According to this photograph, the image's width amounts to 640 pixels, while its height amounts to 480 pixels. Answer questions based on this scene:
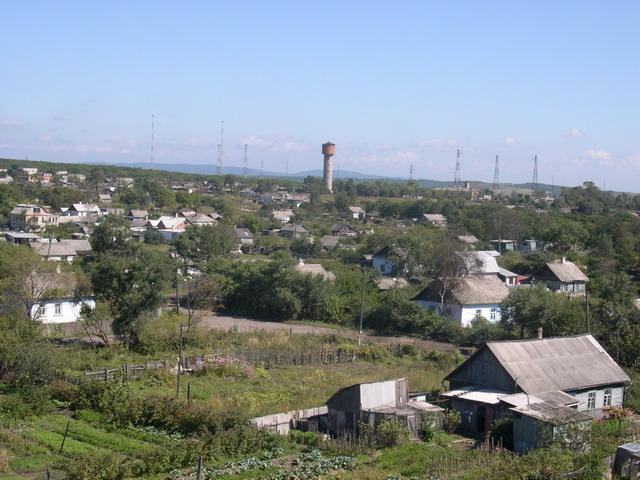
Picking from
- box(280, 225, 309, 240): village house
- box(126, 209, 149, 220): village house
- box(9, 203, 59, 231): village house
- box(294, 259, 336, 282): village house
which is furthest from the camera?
box(126, 209, 149, 220): village house

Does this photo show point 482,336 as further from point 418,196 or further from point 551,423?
point 418,196

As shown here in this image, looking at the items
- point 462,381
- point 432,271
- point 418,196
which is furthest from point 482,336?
point 418,196

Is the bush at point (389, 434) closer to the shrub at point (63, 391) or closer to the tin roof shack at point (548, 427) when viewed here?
the tin roof shack at point (548, 427)

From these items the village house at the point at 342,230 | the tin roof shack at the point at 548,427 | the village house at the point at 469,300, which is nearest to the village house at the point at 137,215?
the village house at the point at 342,230

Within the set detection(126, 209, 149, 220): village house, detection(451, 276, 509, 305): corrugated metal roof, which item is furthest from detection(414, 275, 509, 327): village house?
detection(126, 209, 149, 220): village house

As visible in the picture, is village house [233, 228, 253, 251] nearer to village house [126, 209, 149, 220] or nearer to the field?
village house [126, 209, 149, 220]
